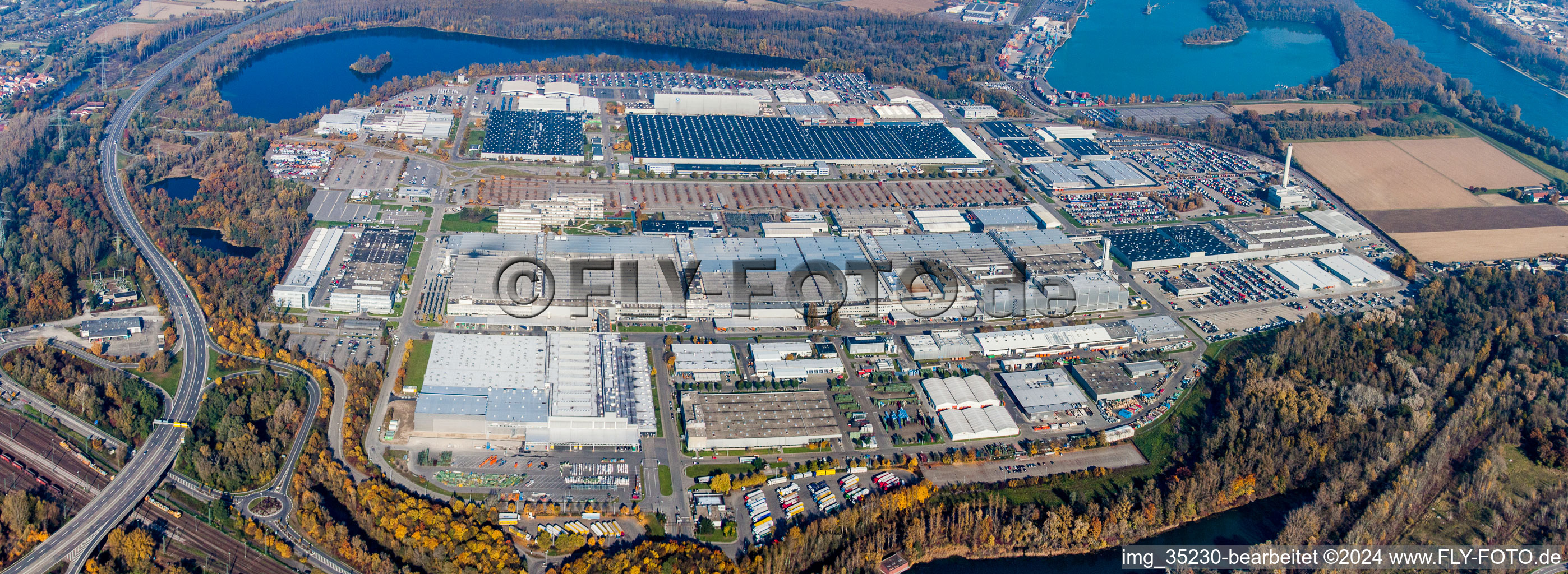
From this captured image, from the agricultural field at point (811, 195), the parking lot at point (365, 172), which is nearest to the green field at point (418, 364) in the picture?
the agricultural field at point (811, 195)

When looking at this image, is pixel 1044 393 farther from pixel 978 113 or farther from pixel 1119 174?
pixel 978 113

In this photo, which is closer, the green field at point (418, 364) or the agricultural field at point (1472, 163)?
the green field at point (418, 364)

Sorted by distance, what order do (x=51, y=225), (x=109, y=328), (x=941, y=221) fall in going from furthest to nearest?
(x=941, y=221)
(x=51, y=225)
(x=109, y=328)

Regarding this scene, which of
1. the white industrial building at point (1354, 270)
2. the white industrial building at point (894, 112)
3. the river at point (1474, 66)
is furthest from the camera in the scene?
the river at point (1474, 66)

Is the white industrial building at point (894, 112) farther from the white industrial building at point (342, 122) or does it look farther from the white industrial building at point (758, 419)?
the white industrial building at point (758, 419)

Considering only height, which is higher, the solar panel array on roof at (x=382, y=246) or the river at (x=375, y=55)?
the river at (x=375, y=55)

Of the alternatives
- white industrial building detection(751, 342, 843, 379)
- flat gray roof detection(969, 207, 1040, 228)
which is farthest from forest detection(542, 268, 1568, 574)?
flat gray roof detection(969, 207, 1040, 228)

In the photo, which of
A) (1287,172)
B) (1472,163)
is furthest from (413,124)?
(1472,163)

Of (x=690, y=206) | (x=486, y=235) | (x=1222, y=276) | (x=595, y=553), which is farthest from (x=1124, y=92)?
(x=595, y=553)
